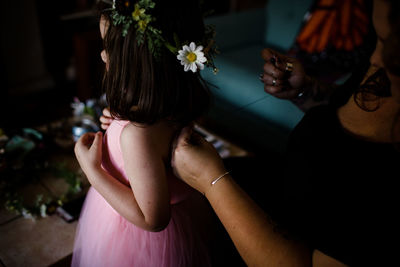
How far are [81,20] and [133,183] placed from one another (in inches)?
89.8

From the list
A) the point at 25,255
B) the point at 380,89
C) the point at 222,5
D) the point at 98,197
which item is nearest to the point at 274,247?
the point at 380,89

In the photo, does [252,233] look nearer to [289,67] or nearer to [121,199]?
[121,199]

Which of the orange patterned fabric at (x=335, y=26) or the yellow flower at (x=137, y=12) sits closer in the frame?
the yellow flower at (x=137, y=12)

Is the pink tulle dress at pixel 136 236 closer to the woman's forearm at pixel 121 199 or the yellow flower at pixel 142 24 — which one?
the woman's forearm at pixel 121 199

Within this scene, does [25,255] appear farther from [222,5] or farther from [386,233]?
[222,5]

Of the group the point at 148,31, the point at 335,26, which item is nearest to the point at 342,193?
the point at 148,31

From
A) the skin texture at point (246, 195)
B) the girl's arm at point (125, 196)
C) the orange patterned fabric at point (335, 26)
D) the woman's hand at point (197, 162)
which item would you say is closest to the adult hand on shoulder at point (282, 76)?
the skin texture at point (246, 195)

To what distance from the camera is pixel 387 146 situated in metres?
0.62

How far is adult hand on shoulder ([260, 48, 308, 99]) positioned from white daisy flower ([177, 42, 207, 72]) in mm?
267

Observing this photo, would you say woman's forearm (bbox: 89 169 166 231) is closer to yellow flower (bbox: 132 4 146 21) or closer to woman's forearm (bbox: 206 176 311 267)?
Answer: woman's forearm (bbox: 206 176 311 267)

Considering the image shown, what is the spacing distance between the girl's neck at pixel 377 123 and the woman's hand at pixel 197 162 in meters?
0.32

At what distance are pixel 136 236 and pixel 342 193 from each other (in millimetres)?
561

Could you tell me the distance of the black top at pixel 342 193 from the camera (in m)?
0.56

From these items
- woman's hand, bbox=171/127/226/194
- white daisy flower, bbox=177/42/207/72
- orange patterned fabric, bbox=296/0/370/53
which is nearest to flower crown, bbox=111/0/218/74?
white daisy flower, bbox=177/42/207/72
